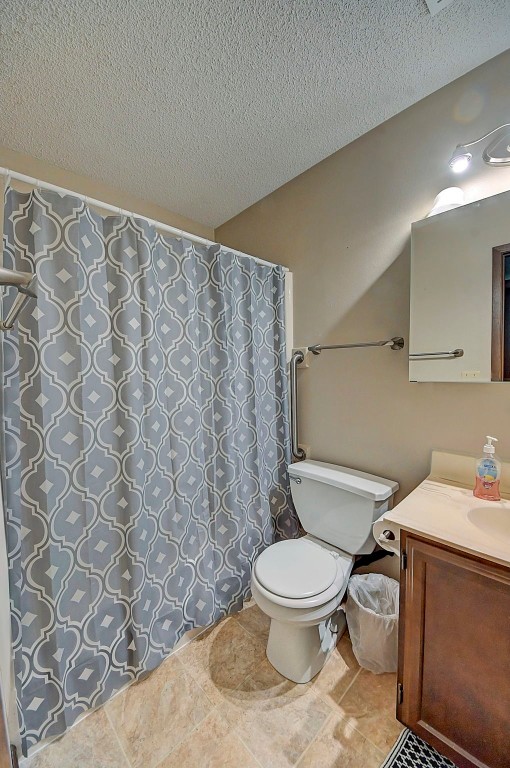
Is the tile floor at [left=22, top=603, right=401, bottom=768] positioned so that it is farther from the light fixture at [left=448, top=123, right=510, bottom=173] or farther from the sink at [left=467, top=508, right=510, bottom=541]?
the light fixture at [left=448, top=123, right=510, bottom=173]

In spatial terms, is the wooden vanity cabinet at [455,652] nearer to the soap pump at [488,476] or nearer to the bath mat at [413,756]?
the bath mat at [413,756]

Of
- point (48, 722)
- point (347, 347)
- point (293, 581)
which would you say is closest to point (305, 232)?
point (347, 347)

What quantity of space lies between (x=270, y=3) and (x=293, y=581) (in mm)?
2045

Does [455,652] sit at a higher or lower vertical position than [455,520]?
A: lower

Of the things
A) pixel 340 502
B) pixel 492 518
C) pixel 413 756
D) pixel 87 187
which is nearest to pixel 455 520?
pixel 492 518

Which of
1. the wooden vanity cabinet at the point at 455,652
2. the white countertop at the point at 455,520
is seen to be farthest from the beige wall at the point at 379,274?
the wooden vanity cabinet at the point at 455,652

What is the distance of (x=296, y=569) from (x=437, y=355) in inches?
43.3

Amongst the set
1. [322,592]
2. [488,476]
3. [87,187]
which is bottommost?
[322,592]

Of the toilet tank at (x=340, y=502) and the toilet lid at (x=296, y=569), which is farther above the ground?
the toilet tank at (x=340, y=502)

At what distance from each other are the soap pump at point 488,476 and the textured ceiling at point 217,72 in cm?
147

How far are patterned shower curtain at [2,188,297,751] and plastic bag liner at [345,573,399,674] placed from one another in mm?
567

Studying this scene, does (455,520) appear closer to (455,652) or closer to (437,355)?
(455,652)

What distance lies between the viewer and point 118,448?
1223 millimetres

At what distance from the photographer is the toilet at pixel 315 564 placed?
1.17 metres
